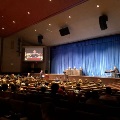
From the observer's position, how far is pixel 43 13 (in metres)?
9.96

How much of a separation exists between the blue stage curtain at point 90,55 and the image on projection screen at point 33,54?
2.08 meters

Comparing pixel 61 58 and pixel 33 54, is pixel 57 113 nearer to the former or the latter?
pixel 33 54

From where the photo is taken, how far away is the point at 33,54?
17438mm

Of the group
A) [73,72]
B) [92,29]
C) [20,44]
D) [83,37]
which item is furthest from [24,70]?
[92,29]

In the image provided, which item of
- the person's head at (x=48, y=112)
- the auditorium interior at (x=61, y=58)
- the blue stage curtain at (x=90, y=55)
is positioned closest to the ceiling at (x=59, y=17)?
the auditorium interior at (x=61, y=58)

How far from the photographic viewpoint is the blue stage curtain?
14.2 m

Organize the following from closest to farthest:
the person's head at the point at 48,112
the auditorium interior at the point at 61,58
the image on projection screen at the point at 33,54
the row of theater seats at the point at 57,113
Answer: the person's head at the point at 48,112 → the row of theater seats at the point at 57,113 → the auditorium interior at the point at 61,58 → the image on projection screen at the point at 33,54

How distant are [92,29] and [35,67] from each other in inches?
302

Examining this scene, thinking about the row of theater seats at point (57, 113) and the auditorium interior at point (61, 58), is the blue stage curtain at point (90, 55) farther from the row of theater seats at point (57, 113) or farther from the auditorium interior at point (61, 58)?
the row of theater seats at point (57, 113)

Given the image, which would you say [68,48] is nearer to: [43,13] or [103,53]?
[103,53]

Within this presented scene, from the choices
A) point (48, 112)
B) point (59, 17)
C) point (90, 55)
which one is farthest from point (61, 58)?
point (48, 112)

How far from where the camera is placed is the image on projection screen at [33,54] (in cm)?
1736

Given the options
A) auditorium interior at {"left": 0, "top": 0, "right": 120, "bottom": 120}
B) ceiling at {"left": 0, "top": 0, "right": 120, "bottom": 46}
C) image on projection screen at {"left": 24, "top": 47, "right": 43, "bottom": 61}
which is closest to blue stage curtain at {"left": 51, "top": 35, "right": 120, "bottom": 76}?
auditorium interior at {"left": 0, "top": 0, "right": 120, "bottom": 120}

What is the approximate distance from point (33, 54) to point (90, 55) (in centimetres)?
505
